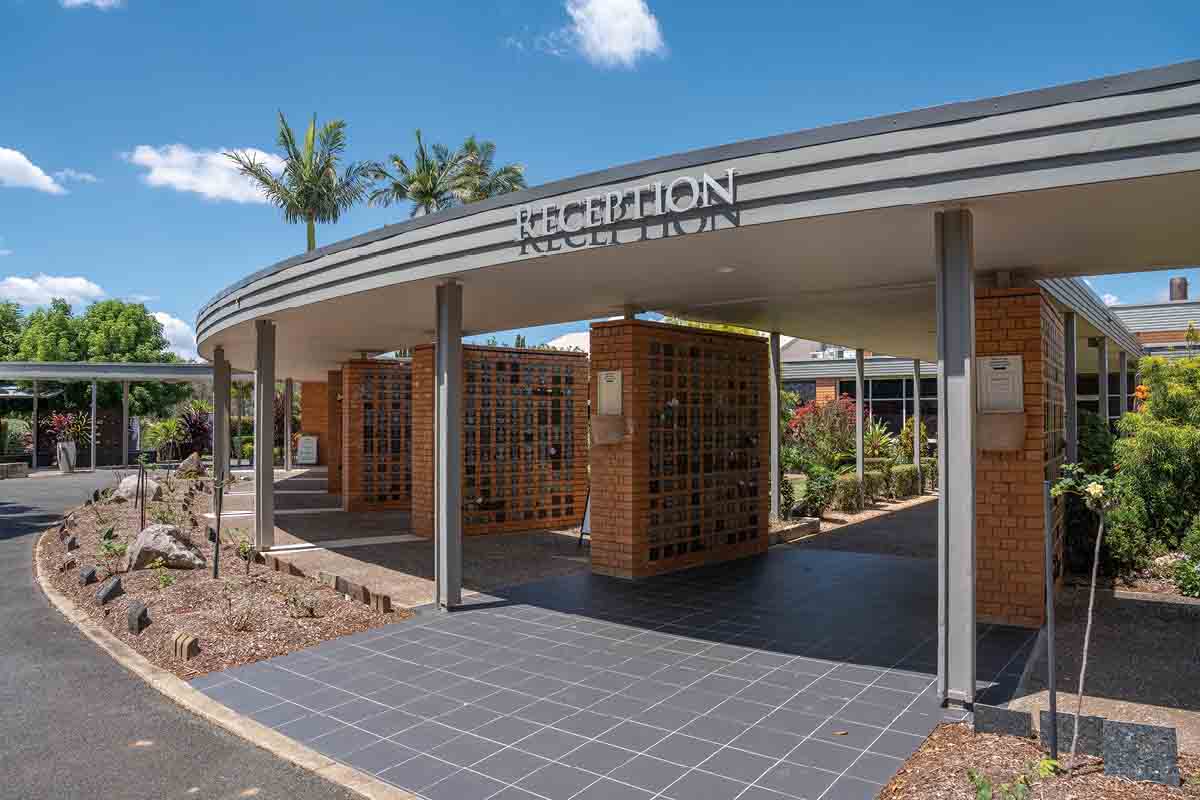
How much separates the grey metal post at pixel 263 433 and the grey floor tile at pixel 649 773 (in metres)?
7.81

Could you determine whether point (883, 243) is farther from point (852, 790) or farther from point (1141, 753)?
point (852, 790)

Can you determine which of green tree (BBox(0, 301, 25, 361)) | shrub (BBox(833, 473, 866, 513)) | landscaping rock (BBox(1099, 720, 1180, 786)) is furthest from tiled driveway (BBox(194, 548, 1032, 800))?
green tree (BBox(0, 301, 25, 361))

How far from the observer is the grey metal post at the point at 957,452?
15.6 ft

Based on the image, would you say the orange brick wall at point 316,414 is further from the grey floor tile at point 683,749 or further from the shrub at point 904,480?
the grey floor tile at point 683,749

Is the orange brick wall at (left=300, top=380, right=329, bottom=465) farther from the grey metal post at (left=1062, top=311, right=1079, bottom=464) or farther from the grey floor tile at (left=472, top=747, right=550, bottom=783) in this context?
the grey floor tile at (left=472, top=747, right=550, bottom=783)

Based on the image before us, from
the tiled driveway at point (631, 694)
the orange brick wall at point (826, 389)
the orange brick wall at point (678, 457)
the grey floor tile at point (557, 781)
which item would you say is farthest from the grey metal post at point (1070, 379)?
the orange brick wall at point (826, 389)

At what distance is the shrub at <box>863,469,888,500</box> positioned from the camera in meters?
16.0

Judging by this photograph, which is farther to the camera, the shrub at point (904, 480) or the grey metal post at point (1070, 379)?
the shrub at point (904, 480)

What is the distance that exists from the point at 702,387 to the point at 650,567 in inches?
92.3

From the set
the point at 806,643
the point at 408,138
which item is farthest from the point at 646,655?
the point at 408,138

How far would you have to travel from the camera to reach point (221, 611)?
709 centimetres

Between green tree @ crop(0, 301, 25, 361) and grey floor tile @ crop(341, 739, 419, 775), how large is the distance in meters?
41.7

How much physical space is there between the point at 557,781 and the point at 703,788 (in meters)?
0.72

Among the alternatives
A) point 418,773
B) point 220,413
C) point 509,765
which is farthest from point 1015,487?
point 220,413
